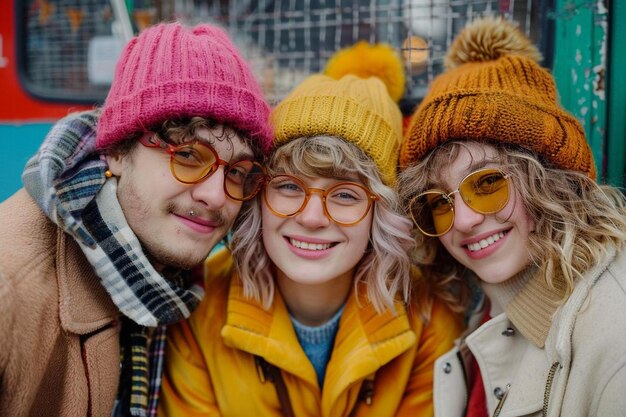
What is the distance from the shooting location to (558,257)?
68.4 inches

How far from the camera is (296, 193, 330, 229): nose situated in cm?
192

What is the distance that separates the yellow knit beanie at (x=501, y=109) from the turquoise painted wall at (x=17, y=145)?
1.99 m

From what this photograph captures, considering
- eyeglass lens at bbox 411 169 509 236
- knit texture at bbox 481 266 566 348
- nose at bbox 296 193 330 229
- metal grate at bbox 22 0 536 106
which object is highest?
metal grate at bbox 22 0 536 106

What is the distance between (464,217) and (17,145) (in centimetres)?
237

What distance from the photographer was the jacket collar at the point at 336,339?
199 cm

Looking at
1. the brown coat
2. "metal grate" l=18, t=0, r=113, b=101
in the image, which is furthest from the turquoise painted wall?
the brown coat

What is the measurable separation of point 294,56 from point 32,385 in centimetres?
188

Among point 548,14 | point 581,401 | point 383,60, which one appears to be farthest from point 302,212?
point 548,14

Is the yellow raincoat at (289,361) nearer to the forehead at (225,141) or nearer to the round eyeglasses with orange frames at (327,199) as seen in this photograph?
the round eyeglasses with orange frames at (327,199)

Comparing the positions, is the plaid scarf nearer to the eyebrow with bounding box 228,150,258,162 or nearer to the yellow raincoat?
the yellow raincoat

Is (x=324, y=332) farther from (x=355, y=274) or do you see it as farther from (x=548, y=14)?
(x=548, y=14)

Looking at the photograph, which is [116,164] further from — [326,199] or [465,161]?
[465,161]

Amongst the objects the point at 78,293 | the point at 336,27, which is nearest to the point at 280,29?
the point at 336,27

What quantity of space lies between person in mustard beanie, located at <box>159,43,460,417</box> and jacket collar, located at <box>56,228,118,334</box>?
0.46 metres
